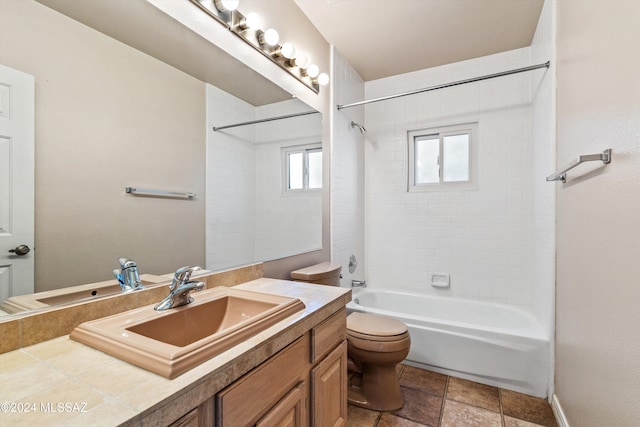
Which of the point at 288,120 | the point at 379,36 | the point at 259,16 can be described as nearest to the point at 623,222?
the point at 288,120

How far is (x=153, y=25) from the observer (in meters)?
1.08

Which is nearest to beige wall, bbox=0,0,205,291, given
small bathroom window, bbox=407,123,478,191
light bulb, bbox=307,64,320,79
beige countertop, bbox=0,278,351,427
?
beige countertop, bbox=0,278,351,427

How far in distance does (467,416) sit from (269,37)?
96.3 inches

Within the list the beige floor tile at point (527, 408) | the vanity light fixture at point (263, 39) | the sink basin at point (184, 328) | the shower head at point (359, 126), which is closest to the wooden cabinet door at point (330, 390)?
the sink basin at point (184, 328)

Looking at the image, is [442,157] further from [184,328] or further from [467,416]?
[184,328]

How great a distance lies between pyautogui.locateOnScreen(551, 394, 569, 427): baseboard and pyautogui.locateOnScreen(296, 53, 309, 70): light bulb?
2.53 meters

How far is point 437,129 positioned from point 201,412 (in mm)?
2890

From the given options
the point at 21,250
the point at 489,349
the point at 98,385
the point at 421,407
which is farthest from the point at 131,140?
the point at 489,349

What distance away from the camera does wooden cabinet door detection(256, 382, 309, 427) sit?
82cm

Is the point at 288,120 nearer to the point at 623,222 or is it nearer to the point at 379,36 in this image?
the point at 379,36

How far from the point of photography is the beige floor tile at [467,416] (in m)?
1.61

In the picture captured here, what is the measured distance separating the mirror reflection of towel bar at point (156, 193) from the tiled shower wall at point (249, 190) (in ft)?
0.40

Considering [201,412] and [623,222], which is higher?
[623,222]

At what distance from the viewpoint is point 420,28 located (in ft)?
7.29
